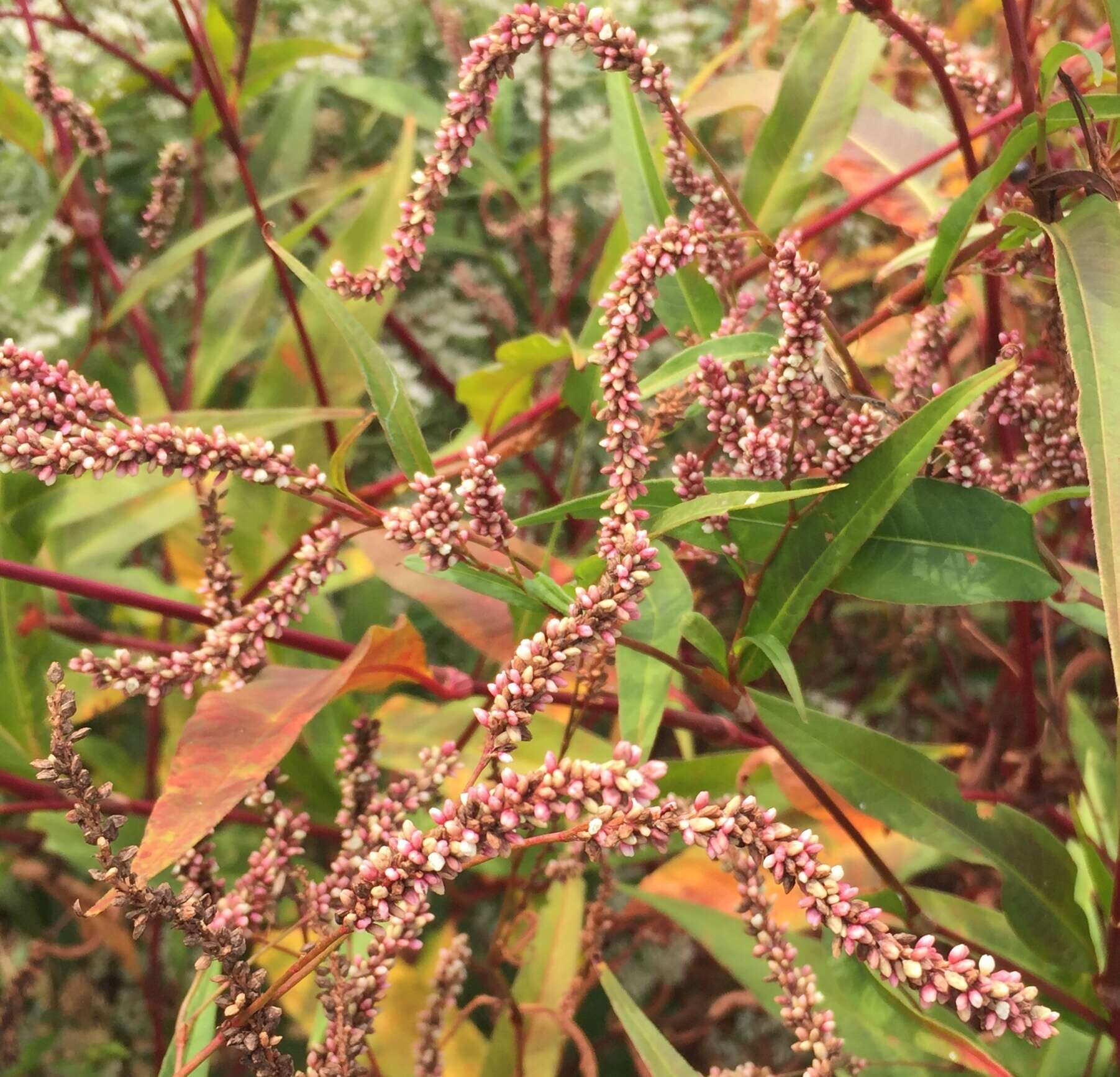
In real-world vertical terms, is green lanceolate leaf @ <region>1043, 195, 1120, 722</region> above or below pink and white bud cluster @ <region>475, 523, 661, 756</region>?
above

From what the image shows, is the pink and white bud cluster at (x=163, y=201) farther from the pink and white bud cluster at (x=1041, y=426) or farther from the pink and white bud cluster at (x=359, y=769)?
the pink and white bud cluster at (x=1041, y=426)

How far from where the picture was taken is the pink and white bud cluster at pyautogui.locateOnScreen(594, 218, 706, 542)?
0.31 m

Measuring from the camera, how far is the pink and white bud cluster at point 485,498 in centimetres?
32

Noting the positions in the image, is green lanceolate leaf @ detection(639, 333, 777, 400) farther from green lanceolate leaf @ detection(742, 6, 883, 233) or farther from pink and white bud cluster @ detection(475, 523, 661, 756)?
green lanceolate leaf @ detection(742, 6, 883, 233)

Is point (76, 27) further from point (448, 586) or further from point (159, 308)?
point (448, 586)

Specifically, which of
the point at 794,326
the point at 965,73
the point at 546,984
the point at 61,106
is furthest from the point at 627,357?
the point at 61,106

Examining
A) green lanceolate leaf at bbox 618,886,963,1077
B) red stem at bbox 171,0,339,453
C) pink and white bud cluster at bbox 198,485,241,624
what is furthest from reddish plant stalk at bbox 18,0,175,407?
green lanceolate leaf at bbox 618,886,963,1077

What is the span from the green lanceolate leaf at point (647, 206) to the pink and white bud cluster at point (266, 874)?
284mm

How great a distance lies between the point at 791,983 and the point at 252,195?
485 mm

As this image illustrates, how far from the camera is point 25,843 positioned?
24.9 inches

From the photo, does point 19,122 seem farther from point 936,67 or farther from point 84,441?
point 936,67

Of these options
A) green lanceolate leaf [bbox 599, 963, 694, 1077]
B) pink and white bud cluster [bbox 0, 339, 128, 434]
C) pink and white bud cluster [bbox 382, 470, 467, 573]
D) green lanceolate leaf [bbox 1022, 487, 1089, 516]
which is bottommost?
green lanceolate leaf [bbox 599, 963, 694, 1077]

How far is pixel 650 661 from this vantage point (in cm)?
40

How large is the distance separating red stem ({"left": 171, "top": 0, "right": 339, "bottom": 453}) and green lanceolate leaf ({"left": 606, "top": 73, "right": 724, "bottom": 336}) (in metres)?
0.20
